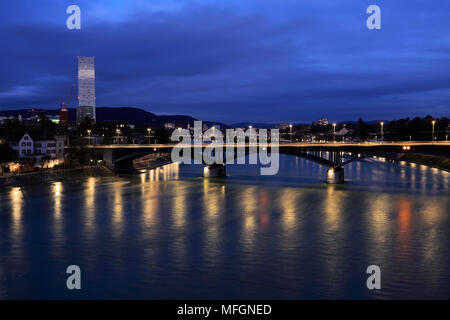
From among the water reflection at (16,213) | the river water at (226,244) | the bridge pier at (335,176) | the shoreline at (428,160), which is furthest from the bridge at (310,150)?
the water reflection at (16,213)

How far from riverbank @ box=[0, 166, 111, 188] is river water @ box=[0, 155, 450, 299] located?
7018 millimetres

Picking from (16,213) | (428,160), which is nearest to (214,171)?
(16,213)

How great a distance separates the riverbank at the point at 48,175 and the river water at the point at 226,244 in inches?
276

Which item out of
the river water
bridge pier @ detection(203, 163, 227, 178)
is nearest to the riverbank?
the river water

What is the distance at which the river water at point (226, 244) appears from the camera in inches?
609

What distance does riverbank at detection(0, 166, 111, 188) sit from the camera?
48.6 meters

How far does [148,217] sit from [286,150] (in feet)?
98.7

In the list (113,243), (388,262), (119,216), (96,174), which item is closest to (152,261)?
(113,243)

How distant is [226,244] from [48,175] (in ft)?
131

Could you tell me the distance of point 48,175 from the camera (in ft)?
181

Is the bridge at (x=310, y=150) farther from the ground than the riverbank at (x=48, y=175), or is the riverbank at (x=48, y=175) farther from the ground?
the bridge at (x=310, y=150)

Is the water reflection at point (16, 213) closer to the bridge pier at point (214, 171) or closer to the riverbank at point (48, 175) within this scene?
the riverbank at point (48, 175)

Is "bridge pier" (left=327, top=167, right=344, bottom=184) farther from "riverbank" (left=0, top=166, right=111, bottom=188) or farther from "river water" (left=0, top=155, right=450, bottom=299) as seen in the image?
"riverbank" (left=0, top=166, right=111, bottom=188)
